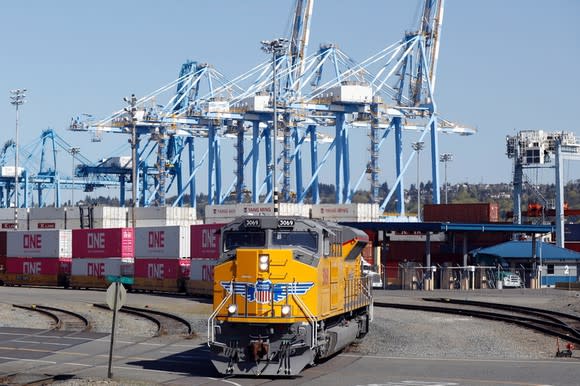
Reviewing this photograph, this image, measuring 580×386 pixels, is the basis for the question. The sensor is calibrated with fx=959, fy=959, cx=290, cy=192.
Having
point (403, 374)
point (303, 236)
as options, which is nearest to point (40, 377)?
point (303, 236)

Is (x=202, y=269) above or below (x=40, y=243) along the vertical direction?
below

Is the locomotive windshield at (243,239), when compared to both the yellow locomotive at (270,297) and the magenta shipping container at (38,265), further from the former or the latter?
the magenta shipping container at (38,265)

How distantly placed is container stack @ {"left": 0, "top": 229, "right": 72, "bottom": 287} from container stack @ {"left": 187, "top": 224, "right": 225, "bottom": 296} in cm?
1369

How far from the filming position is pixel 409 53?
4267 inches

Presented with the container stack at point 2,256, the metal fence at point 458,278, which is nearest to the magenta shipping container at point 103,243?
the container stack at point 2,256

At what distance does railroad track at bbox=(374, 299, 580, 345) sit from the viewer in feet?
98.9

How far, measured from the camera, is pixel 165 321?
35000 millimetres

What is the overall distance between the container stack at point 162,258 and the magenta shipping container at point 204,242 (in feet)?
7.43

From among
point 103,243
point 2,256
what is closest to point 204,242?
point 103,243

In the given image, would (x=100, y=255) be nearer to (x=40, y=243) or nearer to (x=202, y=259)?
(x=40, y=243)

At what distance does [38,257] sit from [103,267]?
304 inches

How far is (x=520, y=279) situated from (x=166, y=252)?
85.0ft

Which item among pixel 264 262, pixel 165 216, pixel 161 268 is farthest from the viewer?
pixel 165 216

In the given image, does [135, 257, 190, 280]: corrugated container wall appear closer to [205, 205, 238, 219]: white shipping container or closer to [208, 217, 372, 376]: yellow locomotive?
[208, 217, 372, 376]: yellow locomotive
